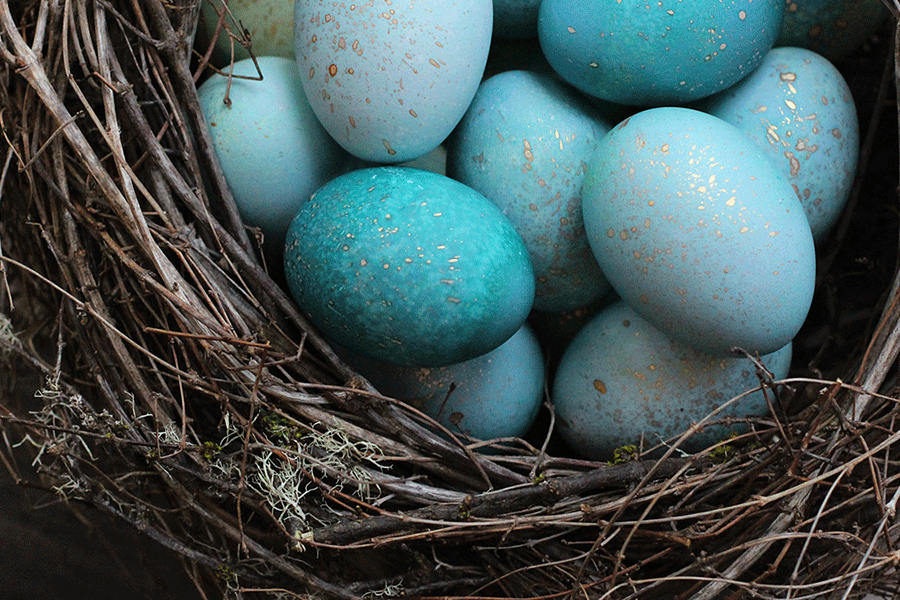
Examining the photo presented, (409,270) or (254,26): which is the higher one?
(254,26)

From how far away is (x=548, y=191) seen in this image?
0.81 meters

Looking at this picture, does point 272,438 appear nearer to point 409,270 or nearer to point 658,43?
point 409,270

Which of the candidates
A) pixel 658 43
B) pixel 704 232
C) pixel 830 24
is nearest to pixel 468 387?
pixel 704 232

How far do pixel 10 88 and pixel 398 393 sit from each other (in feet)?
1.80

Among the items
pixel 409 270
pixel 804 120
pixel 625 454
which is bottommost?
pixel 625 454

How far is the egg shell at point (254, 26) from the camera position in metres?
0.88

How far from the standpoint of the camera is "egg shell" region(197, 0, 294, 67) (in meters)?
0.88

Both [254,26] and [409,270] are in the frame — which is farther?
[254,26]

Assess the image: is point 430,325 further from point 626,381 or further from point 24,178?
point 24,178

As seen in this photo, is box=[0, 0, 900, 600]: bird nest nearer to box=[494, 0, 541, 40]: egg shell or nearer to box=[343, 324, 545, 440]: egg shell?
box=[343, 324, 545, 440]: egg shell

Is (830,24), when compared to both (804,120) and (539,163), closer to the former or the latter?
(804,120)

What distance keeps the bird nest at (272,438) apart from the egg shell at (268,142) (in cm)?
3

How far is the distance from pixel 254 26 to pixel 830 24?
2.27 feet

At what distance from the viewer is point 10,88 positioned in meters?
0.81
